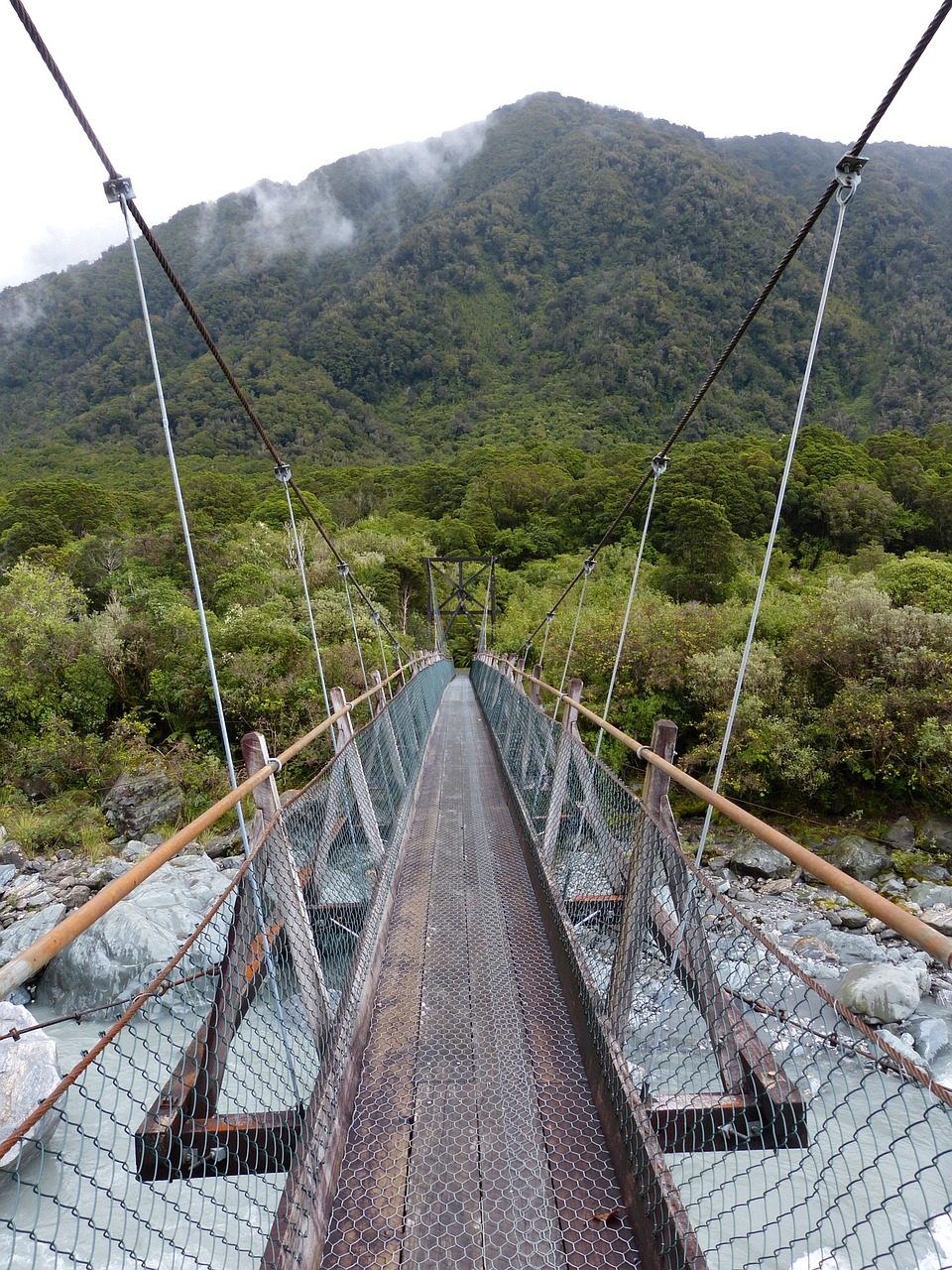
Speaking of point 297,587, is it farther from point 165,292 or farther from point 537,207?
point 537,207

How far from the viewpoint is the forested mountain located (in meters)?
41.9

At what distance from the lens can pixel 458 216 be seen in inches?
3007

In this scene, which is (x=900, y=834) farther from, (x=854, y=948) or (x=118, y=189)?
(x=118, y=189)

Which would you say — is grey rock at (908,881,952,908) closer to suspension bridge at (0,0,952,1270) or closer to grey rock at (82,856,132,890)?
suspension bridge at (0,0,952,1270)

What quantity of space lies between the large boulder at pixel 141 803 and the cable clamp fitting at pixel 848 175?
8921mm

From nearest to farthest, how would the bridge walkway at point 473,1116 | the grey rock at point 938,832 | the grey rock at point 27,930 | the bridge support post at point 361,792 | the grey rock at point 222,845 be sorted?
the bridge walkway at point 473,1116
the bridge support post at point 361,792
the grey rock at point 27,930
the grey rock at point 938,832
the grey rock at point 222,845

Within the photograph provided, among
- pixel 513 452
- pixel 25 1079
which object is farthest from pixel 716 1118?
pixel 513 452

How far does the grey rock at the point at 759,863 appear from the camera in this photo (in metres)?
6.33

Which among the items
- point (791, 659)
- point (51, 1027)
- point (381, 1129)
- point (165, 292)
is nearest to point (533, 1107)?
point (381, 1129)

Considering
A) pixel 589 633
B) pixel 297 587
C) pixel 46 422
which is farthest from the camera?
pixel 46 422

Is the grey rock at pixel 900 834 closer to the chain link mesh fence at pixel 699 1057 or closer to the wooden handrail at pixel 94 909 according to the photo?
the chain link mesh fence at pixel 699 1057

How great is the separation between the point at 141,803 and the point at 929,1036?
8.60m

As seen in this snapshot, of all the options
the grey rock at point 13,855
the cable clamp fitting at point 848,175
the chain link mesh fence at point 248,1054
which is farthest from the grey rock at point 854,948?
the grey rock at point 13,855

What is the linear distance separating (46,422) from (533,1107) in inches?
2102
